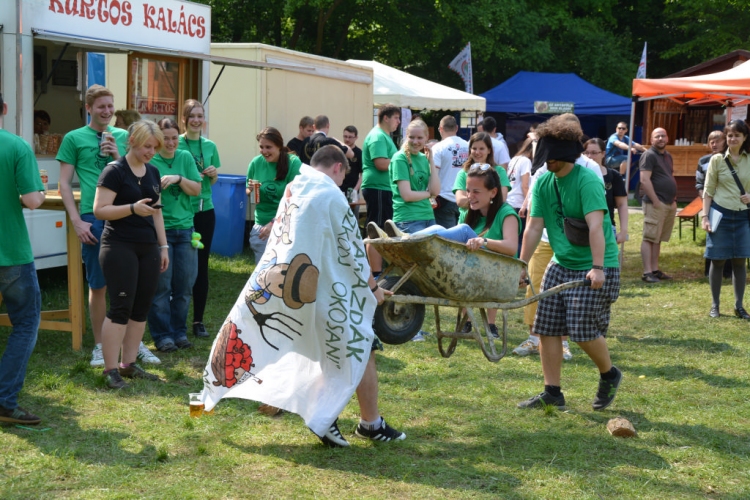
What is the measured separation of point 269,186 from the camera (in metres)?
7.51

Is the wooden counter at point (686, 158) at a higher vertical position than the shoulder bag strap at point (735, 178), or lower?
higher

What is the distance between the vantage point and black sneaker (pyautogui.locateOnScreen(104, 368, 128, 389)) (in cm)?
598

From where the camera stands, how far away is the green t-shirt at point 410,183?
310 inches

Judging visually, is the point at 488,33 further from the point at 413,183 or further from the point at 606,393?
the point at 606,393

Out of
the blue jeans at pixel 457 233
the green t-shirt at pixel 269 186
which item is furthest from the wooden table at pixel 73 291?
the blue jeans at pixel 457 233

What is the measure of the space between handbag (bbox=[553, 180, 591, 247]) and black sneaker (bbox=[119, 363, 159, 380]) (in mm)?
2988

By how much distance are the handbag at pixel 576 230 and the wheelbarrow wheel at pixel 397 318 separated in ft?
3.28

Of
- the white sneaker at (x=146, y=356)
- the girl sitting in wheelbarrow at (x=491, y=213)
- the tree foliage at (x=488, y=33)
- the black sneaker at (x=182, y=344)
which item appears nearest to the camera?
the girl sitting in wheelbarrow at (x=491, y=213)

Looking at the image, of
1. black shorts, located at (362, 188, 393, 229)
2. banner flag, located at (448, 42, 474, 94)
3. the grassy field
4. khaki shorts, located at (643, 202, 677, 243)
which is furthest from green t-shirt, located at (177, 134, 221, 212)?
banner flag, located at (448, 42, 474, 94)

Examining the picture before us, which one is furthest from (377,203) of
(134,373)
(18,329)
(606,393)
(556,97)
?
(556,97)

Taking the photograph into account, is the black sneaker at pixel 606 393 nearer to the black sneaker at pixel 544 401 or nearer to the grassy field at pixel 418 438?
the grassy field at pixel 418 438

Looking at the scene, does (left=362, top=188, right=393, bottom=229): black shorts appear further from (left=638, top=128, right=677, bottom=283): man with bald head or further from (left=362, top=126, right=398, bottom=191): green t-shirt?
(left=638, top=128, right=677, bottom=283): man with bald head

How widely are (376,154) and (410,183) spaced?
3.24ft

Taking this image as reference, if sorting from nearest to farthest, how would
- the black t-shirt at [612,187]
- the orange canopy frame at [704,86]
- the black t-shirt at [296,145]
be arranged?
the black t-shirt at [612,187] < the orange canopy frame at [704,86] < the black t-shirt at [296,145]
